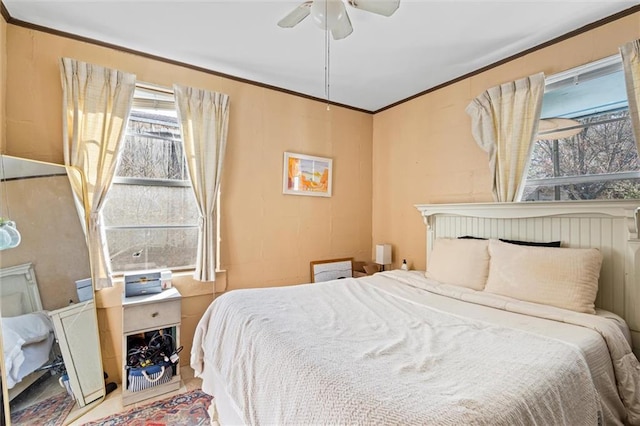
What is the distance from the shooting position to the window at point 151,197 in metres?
2.46

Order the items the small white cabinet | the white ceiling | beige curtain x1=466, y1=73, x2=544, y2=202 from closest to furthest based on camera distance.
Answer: the white ceiling → the small white cabinet → beige curtain x1=466, y1=73, x2=544, y2=202

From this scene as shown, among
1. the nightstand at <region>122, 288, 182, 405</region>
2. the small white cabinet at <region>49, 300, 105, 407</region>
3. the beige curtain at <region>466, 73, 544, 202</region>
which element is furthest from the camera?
the beige curtain at <region>466, 73, 544, 202</region>

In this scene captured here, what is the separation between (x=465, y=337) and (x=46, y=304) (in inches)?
102

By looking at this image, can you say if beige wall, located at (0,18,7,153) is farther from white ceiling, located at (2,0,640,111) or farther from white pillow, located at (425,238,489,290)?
white pillow, located at (425,238,489,290)

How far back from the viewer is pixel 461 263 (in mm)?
2326

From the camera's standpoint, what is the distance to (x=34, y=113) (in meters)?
2.09

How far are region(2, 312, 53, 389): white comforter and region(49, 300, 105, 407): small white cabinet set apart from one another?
0.06 metres

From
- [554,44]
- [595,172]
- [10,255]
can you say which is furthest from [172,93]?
[595,172]

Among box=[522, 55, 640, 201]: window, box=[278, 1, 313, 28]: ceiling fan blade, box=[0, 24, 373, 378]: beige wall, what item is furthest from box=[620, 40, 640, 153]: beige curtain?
box=[0, 24, 373, 378]: beige wall

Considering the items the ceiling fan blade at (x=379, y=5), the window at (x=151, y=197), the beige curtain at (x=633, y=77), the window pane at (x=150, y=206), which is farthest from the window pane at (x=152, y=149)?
the beige curtain at (x=633, y=77)

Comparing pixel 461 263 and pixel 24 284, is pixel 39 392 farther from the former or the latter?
pixel 461 263

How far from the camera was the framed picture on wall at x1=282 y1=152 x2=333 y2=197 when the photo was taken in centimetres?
315

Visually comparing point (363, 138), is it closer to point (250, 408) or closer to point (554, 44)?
point (554, 44)

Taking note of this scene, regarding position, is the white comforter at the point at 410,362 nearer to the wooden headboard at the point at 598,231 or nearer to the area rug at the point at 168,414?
the area rug at the point at 168,414
